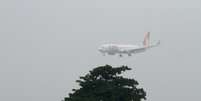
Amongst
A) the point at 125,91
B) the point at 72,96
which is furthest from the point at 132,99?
the point at 72,96

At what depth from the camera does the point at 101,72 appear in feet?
137

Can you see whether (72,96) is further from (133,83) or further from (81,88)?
(133,83)

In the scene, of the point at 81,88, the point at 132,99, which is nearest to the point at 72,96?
the point at 81,88

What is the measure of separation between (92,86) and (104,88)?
758 millimetres

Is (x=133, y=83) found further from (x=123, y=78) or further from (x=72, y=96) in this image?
(x=72, y=96)

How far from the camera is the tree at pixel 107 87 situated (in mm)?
41031

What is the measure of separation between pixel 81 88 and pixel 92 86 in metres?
→ 0.60

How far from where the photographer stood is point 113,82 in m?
41.5

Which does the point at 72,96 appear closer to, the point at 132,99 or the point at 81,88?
the point at 81,88

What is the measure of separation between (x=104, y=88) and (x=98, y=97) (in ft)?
2.49

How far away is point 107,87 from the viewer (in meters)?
41.1

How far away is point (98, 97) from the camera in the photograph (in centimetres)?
4059

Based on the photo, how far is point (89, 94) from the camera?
41031 millimetres

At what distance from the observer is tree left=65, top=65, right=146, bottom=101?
41.0 meters
